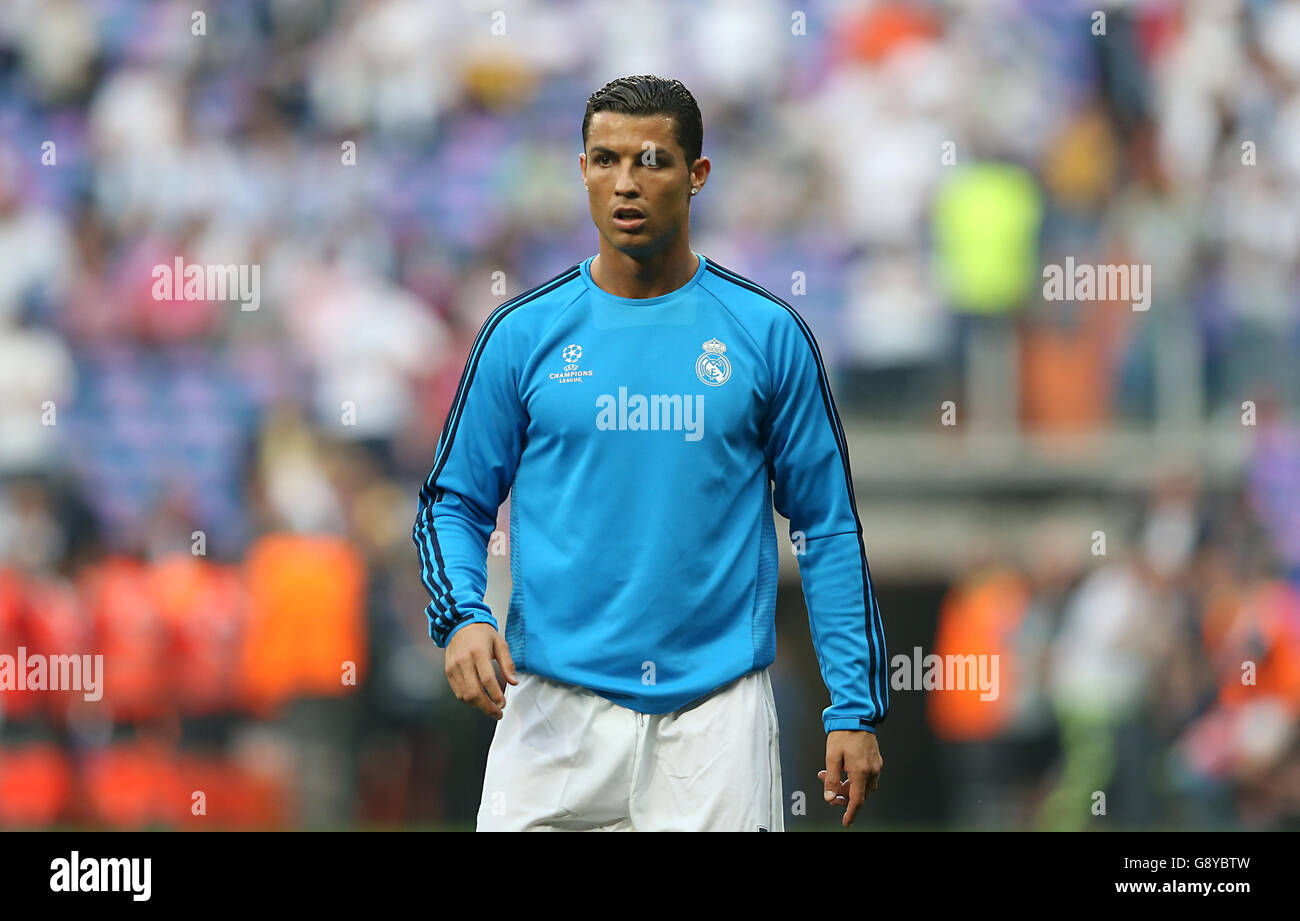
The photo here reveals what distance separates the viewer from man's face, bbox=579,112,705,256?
348cm

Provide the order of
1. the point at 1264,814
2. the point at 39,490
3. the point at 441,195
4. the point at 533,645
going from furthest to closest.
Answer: the point at 441,195 < the point at 39,490 < the point at 1264,814 < the point at 533,645

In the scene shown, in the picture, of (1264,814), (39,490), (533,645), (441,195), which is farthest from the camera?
(441,195)

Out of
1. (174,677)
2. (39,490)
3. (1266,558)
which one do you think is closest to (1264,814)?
(1266,558)

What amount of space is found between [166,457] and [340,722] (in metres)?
1.56

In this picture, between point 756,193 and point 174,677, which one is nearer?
point 174,677

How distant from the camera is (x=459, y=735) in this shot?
8016 mm

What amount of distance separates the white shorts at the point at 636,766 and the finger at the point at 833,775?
0.13 metres

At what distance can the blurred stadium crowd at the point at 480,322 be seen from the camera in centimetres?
803

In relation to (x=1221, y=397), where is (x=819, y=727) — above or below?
below

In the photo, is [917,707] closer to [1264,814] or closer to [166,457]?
[1264,814]

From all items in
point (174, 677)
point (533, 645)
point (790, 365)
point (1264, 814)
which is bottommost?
point (1264, 814)

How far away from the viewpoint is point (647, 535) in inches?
136

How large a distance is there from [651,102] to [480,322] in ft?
18.0

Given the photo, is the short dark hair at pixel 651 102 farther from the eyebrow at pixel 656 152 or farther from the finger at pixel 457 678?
the finger at pixel 457 678
